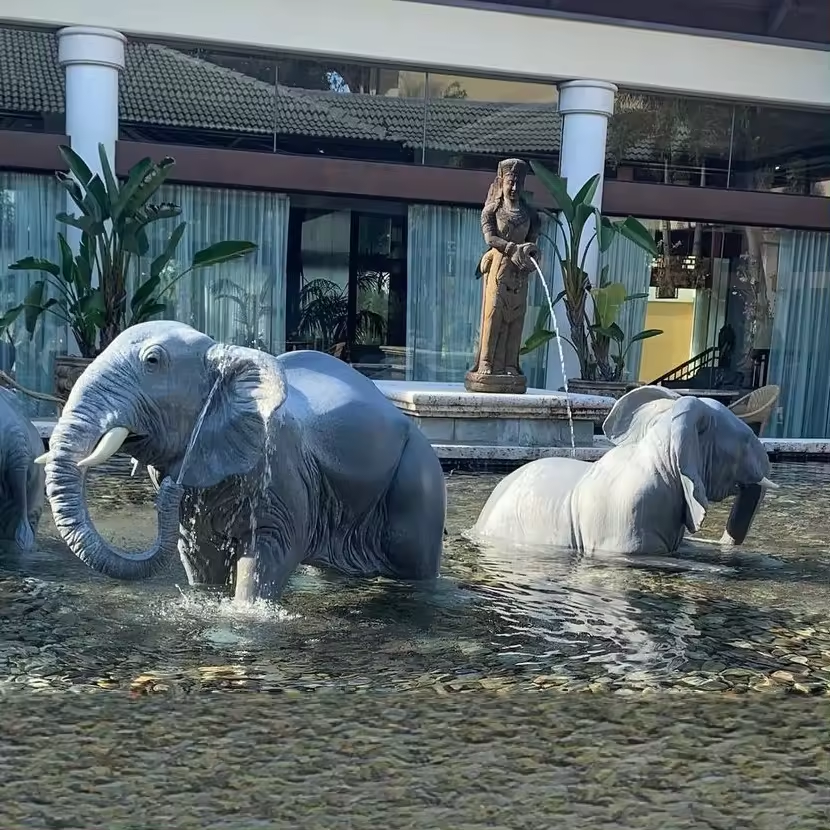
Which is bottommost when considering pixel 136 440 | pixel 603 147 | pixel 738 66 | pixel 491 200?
pixel 136 440

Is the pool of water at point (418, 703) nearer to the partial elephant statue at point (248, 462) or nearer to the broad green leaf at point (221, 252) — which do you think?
the partial elephant statue at point (248, 462)

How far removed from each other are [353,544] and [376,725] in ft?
4.76

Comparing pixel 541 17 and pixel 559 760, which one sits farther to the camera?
pixel 541 17

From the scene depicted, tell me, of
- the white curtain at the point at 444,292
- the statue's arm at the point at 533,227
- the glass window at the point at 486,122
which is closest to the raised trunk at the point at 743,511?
the statue's arm at the point at 533,227

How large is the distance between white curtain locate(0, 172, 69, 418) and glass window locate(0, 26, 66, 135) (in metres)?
0.65

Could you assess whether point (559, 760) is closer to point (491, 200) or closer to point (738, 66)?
point (491, 200)

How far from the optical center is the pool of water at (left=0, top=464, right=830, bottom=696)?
341 cm

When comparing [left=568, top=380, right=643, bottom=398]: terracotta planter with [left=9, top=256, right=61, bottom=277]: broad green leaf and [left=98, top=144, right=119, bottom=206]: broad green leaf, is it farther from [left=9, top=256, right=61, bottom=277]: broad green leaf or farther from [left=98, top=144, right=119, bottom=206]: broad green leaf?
[left=9, top=256, right=61, bottom=277]: broad green leaf

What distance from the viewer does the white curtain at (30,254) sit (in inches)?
516

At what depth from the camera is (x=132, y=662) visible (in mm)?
3463

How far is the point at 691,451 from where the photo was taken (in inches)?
209

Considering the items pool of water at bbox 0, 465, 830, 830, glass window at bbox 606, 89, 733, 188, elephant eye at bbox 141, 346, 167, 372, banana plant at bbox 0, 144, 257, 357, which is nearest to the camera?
pool of water at bbox 0, 465, 830, 830

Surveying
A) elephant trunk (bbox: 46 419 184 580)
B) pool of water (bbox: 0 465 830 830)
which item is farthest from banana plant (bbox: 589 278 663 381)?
elephant trunk (bbox: 46 419 184 580)

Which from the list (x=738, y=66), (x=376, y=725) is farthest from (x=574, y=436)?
(x=738, y=66)
